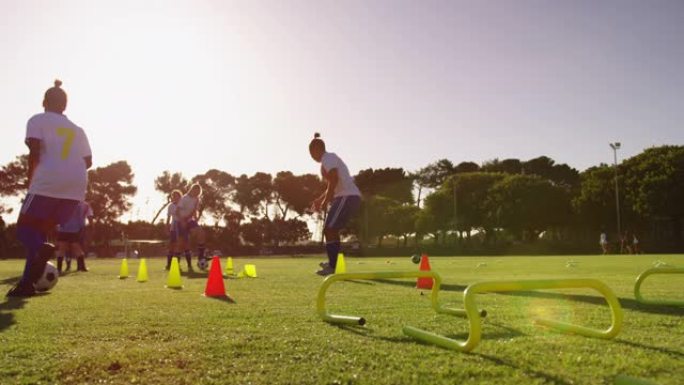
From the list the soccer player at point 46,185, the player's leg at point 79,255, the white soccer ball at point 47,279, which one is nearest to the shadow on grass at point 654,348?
the soccer player at point 46,185

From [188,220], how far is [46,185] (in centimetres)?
813

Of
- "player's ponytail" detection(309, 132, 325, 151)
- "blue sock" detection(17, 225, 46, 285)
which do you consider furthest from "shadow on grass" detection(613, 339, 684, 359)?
"player's ponytail" detection(309, 132, 325, 151)

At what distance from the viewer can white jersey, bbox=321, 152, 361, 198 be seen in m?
10.7

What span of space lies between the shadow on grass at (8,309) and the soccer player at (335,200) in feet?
18.0

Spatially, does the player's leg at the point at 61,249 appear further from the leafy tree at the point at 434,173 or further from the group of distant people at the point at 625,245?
the leafy tree at the point at 434,173

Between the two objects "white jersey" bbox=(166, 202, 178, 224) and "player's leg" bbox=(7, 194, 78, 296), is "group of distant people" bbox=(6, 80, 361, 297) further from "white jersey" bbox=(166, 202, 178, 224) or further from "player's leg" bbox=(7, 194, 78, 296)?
"white jersey" bbox=(166, 202, 178, 224)

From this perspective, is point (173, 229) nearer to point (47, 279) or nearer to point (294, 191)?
point (47, 279)

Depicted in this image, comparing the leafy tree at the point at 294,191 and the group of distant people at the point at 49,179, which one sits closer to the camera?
the group of distant people at the point at 49,179

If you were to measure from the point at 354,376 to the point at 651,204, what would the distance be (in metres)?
66.5

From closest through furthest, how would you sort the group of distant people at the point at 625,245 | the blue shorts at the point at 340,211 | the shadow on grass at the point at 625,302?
the shadow on grass at the point at 625,302 → the blue shorts at the point at 340,211 → the group of distant people at the point at 625,245

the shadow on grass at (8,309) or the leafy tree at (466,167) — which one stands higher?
the leafy tree at (466,167)

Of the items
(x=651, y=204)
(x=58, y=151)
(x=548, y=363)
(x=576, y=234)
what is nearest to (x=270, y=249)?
(x=576, y=234)

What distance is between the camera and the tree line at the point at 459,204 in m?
63.2

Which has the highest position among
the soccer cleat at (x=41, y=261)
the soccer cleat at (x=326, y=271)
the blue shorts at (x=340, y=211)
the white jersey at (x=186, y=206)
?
the white jersey at (x=186, y=206)
